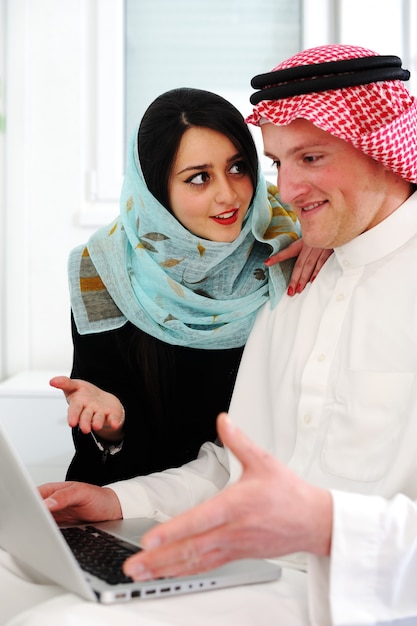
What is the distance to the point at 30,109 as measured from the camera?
3.20m

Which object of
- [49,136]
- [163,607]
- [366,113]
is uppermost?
[49,136]

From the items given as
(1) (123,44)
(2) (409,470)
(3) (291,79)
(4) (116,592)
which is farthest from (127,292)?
(1) (123,44)

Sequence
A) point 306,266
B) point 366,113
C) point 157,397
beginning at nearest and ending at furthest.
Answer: point 366,113 < point 306,266 < point 157,397

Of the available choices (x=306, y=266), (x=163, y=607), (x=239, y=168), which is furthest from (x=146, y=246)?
(x=163, y=607)

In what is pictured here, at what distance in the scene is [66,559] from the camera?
3.35 feet

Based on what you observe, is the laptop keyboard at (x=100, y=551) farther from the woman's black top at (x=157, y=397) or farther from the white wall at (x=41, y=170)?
the white wall at (x=41, y=170)

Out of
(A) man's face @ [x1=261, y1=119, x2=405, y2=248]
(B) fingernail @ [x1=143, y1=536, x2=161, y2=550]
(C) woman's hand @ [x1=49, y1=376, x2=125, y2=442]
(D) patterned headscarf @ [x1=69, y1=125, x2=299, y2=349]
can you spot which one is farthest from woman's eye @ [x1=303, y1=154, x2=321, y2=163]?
(B) fingernail @ [x1=143, y1=536, x2=161, y2=550]

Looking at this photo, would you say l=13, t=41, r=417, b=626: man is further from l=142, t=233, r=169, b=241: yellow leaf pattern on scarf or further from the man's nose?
l=142, t=233, r=169, b=241: yellow leaf pattern on scarf

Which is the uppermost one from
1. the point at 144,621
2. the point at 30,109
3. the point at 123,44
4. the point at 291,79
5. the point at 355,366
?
the point at 123,44

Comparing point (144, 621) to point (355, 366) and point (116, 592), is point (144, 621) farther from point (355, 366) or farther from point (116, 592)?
point (355, 366)

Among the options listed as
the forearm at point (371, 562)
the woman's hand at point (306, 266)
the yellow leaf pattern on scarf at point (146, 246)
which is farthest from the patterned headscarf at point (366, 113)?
the forearm at point (371, 562)

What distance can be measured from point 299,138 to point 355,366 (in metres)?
0.40

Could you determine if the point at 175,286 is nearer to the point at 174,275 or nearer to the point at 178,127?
the point at 174,275

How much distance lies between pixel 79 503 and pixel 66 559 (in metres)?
0.46
